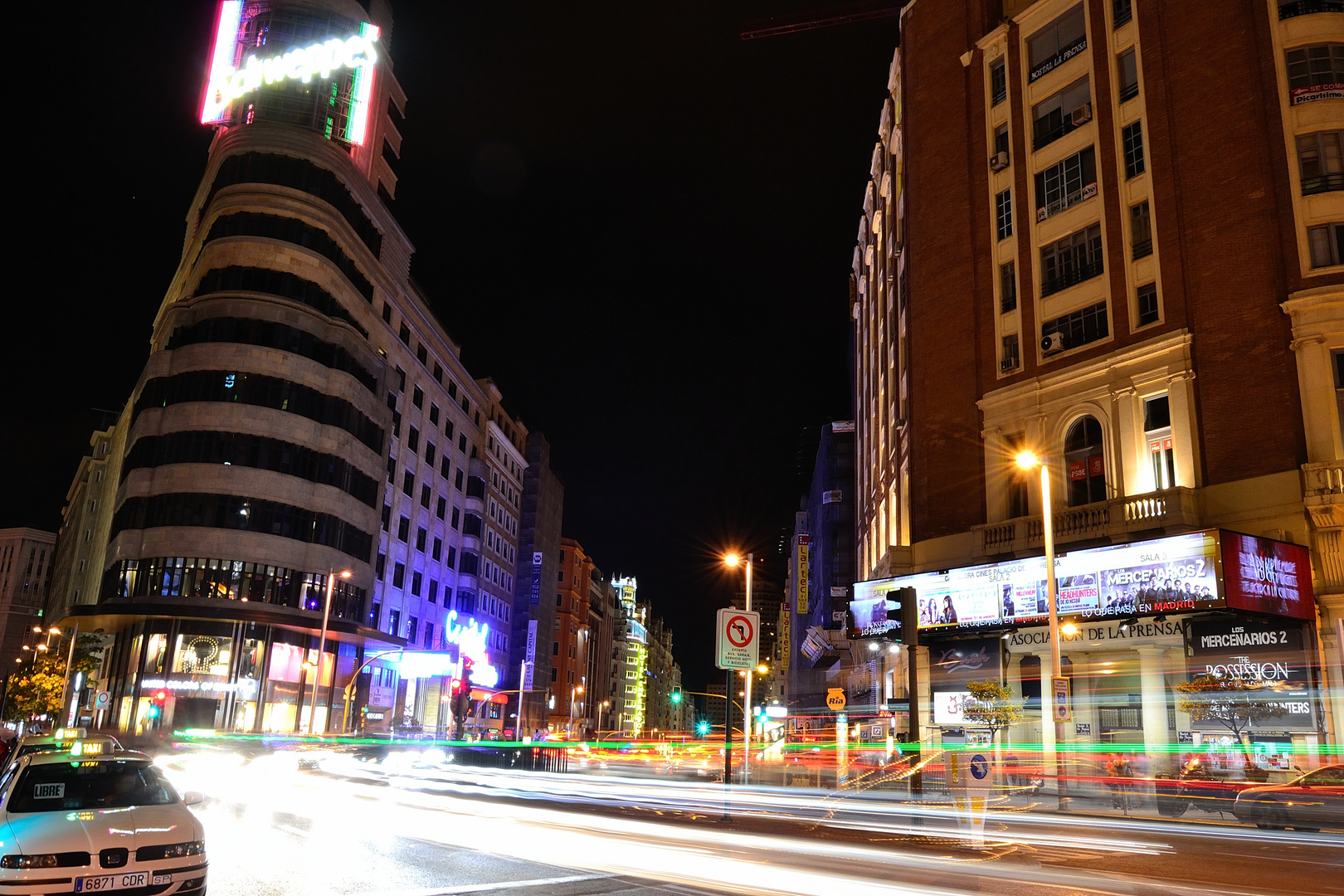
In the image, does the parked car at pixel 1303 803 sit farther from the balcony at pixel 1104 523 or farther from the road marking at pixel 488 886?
the road marking at pixel 488 886

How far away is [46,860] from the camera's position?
8.19 meters

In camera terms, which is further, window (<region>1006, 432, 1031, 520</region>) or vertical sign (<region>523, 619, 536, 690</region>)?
vertical sign (<region>523, 619, 536, 690</region>)

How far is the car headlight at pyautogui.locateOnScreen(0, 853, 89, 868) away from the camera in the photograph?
811 centimetres

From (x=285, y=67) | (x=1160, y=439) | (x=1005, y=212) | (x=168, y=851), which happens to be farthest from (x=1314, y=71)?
(x=285, y=67)

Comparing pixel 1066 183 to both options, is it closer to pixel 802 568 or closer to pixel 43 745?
pixel 43 745

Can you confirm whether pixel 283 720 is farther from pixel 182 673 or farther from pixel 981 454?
pixel 981 454

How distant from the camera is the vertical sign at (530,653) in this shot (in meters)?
103

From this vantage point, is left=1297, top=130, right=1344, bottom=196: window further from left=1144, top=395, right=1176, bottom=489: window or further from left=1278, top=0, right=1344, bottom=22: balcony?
left=1144, top=395, right=1176, bottom=489: window

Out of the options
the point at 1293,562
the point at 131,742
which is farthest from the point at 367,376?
the point at 1293,562

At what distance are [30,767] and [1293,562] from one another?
27498 millimetres

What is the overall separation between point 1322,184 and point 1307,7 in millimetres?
5800

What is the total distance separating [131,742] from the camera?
1442 inches

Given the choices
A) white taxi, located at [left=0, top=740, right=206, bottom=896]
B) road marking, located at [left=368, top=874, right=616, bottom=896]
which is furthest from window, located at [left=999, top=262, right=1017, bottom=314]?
white taxi, located at [left=0, top=740, right=206, bottom=896]

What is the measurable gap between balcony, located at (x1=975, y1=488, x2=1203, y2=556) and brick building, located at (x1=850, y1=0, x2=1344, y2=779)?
2.9 inches
